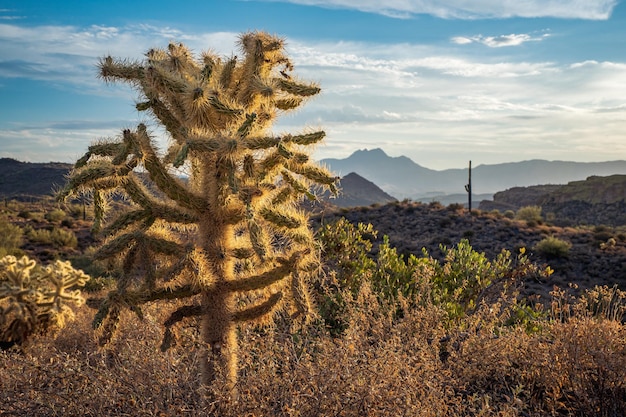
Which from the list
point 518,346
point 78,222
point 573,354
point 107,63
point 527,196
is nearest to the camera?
point 107,63

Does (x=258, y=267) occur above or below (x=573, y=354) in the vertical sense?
above

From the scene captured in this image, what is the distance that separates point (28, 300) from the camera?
750cm

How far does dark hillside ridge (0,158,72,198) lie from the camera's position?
6031 centimetres

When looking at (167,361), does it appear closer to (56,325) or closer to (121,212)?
(121,212)

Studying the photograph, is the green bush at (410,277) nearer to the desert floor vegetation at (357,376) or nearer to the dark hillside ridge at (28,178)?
the desert floor vegetation at (357,376)

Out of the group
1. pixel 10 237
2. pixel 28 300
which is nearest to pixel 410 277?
pixel 28 300

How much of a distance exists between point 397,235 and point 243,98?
21232 mm

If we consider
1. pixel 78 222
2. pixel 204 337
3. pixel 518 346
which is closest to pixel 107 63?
pixel 204 337

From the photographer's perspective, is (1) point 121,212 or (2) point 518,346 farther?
(2) point 518,346

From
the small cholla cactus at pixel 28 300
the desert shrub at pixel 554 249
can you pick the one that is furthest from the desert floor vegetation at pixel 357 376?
the desert shrub at pixel 554 249

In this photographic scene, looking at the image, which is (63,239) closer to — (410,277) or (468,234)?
(468,234)

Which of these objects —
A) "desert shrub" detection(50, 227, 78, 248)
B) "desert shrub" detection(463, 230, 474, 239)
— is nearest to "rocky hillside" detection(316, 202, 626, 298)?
"desert shrub" detection(463, 230, 474, 239)

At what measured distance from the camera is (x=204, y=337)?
3.95 meters

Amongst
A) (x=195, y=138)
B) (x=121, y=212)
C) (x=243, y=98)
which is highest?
(x=243, y=98)
